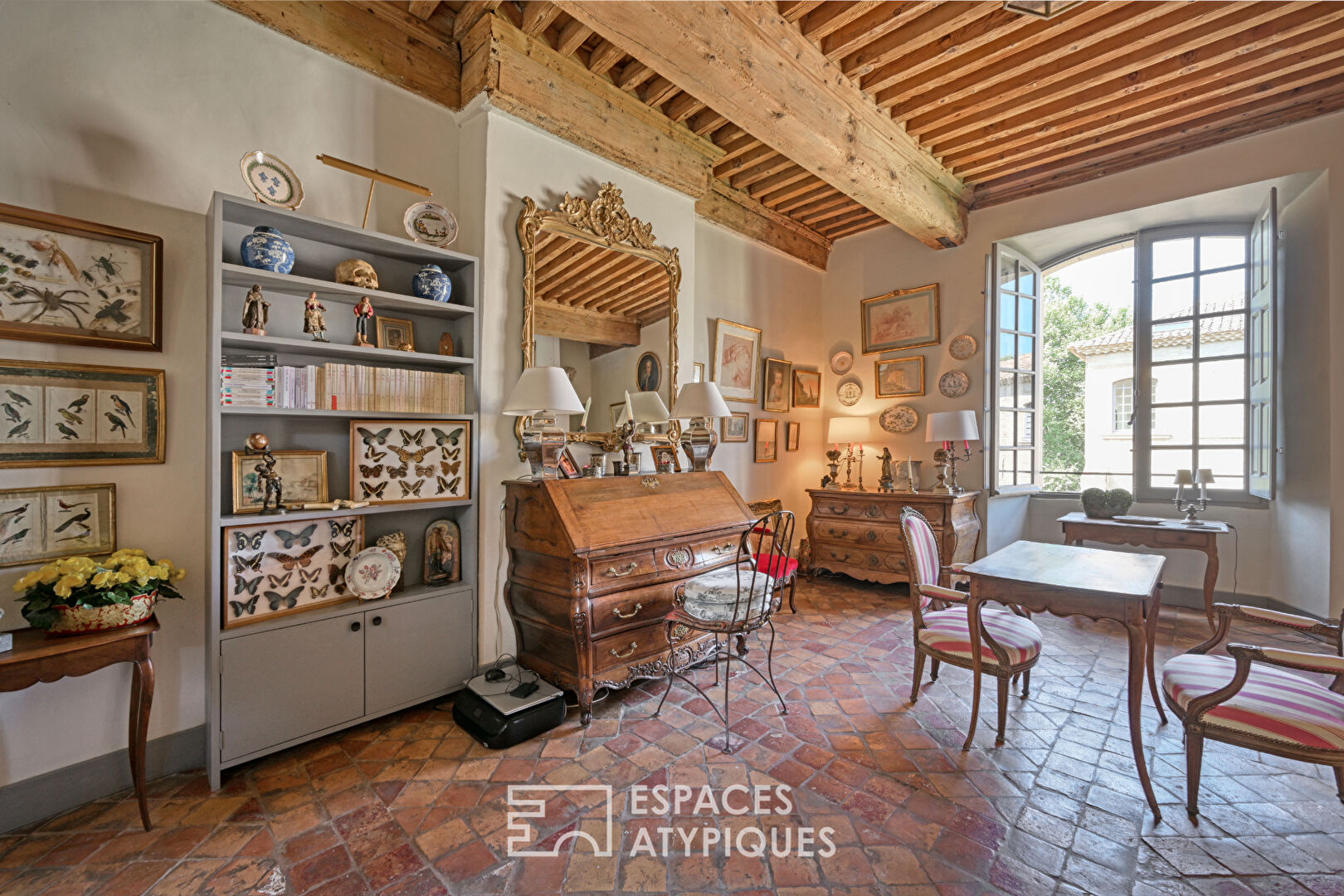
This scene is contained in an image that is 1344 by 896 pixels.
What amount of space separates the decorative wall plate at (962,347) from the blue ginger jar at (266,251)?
17.0ft

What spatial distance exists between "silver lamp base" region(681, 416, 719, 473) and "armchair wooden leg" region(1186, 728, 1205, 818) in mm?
2516

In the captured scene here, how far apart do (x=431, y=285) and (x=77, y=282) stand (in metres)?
1.28

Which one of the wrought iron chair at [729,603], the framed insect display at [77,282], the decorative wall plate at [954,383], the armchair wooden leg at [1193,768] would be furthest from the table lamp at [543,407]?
the decorative wall plate at [954,383]

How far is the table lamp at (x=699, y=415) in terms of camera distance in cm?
344

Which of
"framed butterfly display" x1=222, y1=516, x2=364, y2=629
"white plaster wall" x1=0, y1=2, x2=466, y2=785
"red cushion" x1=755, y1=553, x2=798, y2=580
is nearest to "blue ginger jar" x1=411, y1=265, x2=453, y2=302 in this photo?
"white plaster wall" x1=0, y1=2, x2=466, y2=785

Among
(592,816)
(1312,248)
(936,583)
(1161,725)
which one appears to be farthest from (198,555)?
(1312,248)

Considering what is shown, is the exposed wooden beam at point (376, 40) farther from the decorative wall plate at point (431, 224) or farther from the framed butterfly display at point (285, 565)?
the framed butterfly display at point (285, 565)

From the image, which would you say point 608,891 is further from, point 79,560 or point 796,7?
point 796,7

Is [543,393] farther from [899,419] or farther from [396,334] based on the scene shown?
[899,419]

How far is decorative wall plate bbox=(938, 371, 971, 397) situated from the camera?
193 inches

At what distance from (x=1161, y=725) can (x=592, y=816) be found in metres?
2.68

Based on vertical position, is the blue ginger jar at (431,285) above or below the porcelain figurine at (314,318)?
above

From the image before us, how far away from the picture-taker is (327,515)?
237cm

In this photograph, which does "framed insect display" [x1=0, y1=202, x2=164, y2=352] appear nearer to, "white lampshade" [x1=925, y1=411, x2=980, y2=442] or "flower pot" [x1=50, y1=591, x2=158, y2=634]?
"flower pot" [x1=50, y1=591, x2=158, y2=634]
